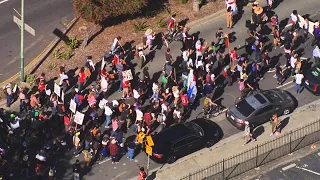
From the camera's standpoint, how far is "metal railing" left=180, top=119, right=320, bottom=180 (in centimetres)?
3294

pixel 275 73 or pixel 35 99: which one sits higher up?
pixel 35 99

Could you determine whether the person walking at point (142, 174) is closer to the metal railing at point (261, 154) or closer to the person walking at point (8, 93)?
the metal railing at point (261, 154)

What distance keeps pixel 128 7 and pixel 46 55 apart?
568 centimetres

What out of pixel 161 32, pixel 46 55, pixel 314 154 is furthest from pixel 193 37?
pixel 314 154

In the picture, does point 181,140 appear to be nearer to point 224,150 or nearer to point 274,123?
point 224,150

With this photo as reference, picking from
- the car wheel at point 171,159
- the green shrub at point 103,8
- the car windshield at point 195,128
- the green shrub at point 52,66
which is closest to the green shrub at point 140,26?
the green shrub at point 103,8

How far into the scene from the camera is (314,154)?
33.8 metres

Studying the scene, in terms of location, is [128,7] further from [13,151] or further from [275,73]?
[13,151]

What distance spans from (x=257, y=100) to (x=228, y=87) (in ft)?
10.1

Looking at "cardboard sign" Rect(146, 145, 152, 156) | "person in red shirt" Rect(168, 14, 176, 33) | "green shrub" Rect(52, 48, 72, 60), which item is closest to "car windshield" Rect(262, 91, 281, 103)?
"cardboard sign" Rect(146, 145, 152, 156)

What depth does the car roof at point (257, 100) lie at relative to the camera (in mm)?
35188

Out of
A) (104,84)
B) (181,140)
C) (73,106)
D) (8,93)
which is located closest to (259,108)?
(181,140)

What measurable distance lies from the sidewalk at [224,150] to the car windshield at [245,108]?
1092 millimetres

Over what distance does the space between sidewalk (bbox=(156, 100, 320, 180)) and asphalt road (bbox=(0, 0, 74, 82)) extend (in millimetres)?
12139
